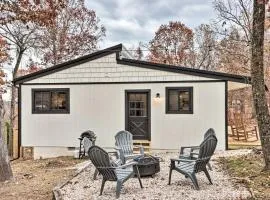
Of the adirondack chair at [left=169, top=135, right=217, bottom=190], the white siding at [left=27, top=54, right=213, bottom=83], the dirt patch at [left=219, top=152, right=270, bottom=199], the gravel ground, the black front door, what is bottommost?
the gravel ground

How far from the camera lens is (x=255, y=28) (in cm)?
729

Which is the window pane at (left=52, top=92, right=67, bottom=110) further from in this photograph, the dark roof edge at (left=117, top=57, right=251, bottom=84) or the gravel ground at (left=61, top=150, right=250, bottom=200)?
the gravel ground at (left=61, top=150, right=250, bottom=200)

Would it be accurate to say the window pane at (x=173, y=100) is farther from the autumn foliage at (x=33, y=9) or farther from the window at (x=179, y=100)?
the autumn foliage at (x=33, y=9)

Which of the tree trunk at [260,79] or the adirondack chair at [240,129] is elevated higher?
the tree trunk at [260,79]

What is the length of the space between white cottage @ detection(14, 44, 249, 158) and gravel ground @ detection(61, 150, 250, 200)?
418 cm

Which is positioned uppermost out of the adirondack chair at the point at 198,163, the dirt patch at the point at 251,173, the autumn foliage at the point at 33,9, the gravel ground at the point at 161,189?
the autumn foliage at the point at 33,9

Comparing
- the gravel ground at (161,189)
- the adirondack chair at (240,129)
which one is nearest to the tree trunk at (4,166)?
the gravel ground at (161,189)

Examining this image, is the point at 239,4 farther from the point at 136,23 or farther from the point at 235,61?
the point at 136,23

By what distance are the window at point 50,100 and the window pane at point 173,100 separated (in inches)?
156

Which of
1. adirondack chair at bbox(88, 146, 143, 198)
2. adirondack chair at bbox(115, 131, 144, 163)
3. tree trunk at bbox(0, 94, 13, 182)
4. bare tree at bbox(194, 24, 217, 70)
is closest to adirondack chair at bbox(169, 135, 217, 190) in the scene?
adirondack chair at bbox(88, 146, 143, 198)

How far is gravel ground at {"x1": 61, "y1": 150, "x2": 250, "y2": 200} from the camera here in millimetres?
5992

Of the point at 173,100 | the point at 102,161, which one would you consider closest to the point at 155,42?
the point at 173,100

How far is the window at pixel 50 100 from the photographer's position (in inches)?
518

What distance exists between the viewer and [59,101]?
13.3 meters
